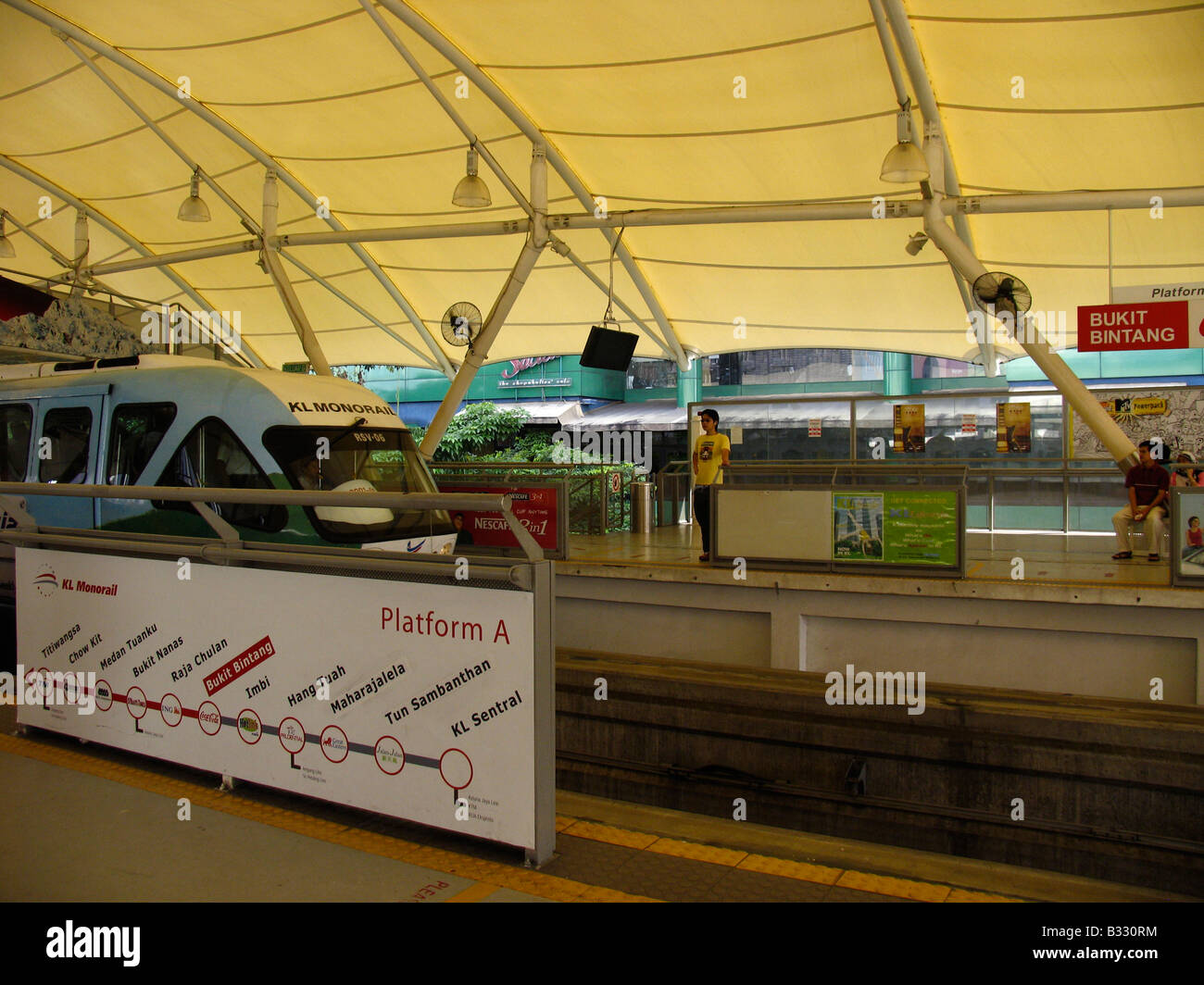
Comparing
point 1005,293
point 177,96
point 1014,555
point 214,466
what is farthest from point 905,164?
point 177,96

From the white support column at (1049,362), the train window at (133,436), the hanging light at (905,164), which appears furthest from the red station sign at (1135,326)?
the train window at (133,436)

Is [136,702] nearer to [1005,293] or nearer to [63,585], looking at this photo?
[63,585]

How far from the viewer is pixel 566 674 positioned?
7719mm

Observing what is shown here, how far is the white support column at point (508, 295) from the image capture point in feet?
51.7

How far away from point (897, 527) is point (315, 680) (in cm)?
741

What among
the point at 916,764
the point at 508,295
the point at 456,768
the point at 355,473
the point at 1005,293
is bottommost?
the point at 916,764

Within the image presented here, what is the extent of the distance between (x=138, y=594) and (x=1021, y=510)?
13406 mm

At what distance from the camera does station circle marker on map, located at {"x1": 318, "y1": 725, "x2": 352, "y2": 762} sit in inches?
174

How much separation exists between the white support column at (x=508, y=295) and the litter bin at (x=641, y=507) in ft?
11.7

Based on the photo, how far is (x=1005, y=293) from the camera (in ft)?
41.9
